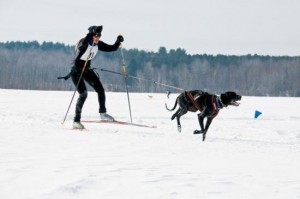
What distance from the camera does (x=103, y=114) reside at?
29.9 feet

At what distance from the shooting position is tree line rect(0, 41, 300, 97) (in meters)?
100

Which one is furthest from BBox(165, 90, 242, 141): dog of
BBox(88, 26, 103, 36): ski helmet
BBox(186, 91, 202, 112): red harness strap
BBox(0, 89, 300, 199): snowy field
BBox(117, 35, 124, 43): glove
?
BBox(88, 26, 103, 36): ski helmet

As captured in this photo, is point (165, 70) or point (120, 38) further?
point (165, 70)

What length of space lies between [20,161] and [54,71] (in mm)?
103772

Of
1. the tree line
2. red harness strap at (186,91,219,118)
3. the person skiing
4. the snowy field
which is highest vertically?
the tree line

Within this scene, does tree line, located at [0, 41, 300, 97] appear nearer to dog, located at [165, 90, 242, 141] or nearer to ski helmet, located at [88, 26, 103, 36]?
dog, located at [165, 90, 242, 141]

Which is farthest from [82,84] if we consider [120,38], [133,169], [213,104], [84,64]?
[133,169]

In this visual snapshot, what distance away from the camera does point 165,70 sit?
4491 inches

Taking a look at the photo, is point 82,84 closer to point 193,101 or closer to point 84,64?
point 84,64

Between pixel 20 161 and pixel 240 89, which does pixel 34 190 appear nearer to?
pixel 20 161

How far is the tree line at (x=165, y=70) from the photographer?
100062 millimetres

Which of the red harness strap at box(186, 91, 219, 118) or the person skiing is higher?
the person skiing

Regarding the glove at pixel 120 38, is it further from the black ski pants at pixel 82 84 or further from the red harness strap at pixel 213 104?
the red harness strap at pixel 213 104

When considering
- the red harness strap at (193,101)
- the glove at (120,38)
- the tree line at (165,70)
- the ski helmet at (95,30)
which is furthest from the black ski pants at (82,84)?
the tree line at (165,70)
